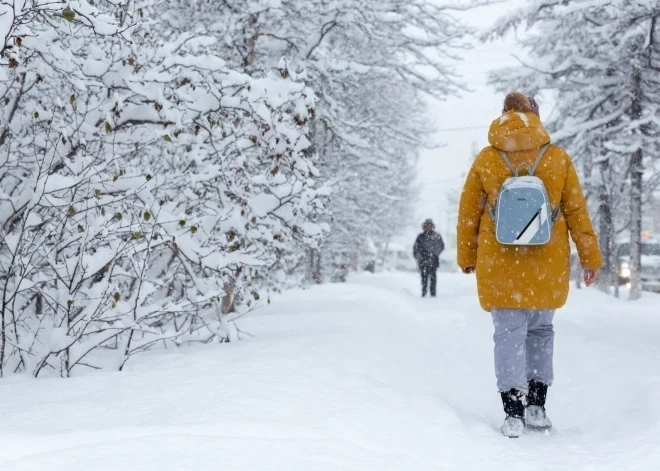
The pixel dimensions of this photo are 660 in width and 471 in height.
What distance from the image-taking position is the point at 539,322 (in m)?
3.50

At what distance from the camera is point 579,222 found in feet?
11.2

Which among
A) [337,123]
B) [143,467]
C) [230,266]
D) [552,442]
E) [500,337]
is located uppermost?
[337,123]

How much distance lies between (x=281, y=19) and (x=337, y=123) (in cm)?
185

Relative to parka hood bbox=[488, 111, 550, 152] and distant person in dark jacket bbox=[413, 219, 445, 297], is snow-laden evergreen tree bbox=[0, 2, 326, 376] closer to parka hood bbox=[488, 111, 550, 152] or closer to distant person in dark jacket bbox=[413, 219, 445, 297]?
parka hood bbox=[488, 111, 550, 152]

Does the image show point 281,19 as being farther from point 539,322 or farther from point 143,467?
point 143,467

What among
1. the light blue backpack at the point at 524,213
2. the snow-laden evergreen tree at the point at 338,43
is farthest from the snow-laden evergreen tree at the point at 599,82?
the light blue backpack at the point at 524,213

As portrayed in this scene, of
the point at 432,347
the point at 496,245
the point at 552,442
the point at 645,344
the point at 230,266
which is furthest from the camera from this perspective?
the point at 432,347

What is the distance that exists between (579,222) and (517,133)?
0.60 metres

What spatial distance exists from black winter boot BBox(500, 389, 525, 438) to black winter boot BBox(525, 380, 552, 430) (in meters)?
0.09

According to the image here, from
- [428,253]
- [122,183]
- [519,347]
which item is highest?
[122,183]

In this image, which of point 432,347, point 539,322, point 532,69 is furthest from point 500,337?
point 532,69

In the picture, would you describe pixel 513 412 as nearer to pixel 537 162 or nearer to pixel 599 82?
pixel 537 162

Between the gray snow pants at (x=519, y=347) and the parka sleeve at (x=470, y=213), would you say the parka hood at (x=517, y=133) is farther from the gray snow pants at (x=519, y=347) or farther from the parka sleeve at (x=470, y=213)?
the gray snow pants at (x=519, y=347)

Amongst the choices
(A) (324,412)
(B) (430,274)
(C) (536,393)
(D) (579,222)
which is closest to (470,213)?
(D) (579,222)
